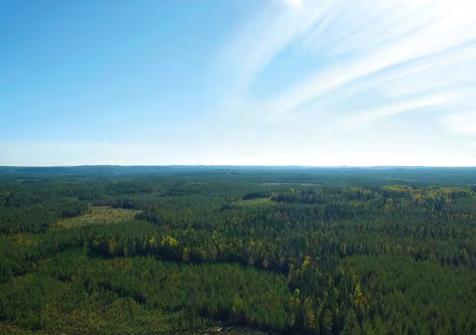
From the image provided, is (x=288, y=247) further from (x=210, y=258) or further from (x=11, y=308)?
(x=11, y=308)

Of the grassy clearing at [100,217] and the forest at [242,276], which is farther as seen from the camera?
the grassy clearing at [100,217]

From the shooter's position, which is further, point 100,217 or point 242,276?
point 100,217

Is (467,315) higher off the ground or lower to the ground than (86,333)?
higher

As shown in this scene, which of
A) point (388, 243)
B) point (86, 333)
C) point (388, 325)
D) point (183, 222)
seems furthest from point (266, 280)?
point (183, 222)

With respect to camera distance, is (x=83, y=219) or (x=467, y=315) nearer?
(x=467, y=315)

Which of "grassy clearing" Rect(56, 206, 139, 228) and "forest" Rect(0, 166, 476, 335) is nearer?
"forest" Rect(0, 166, 476, 335)

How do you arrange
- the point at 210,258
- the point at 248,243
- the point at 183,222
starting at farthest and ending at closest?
the point at 183,222
the point at 248,243
the point at 210,258

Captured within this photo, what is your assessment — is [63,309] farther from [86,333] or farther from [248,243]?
[248,243]

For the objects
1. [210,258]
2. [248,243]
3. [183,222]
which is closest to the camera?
[210,258]
